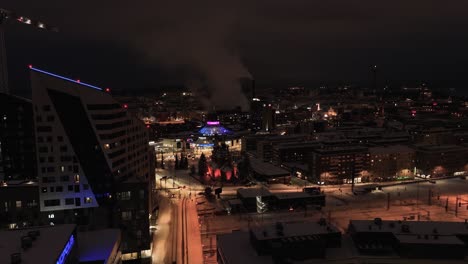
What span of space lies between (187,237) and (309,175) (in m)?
33.1

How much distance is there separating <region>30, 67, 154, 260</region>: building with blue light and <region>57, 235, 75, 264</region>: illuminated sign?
998cm

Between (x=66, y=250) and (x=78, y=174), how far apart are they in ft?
43.2

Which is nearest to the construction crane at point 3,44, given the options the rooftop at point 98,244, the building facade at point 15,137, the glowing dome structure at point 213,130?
the building facade at point 15,137

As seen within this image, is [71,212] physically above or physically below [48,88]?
below

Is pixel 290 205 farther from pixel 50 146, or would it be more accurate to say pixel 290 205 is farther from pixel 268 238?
pixel 50 146

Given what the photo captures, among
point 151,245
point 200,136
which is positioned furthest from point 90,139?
point 200,136

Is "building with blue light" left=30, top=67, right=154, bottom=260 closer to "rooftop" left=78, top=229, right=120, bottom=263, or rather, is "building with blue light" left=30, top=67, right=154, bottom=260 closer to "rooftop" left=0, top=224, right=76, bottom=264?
"rooftop" left=78, top=229, right=120, bottom=263

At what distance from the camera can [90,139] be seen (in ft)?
116

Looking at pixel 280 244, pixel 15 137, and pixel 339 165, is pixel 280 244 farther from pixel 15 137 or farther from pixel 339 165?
pixel 339 165

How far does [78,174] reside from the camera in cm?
3469

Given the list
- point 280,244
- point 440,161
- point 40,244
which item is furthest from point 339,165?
point 40,244

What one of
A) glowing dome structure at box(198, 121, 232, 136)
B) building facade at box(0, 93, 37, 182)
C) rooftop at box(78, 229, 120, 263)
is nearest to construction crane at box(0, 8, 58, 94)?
building facade at box(0, 93, 37, 182)

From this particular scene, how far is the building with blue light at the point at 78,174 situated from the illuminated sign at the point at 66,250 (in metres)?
9.98

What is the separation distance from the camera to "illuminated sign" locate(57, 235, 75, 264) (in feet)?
69.8
